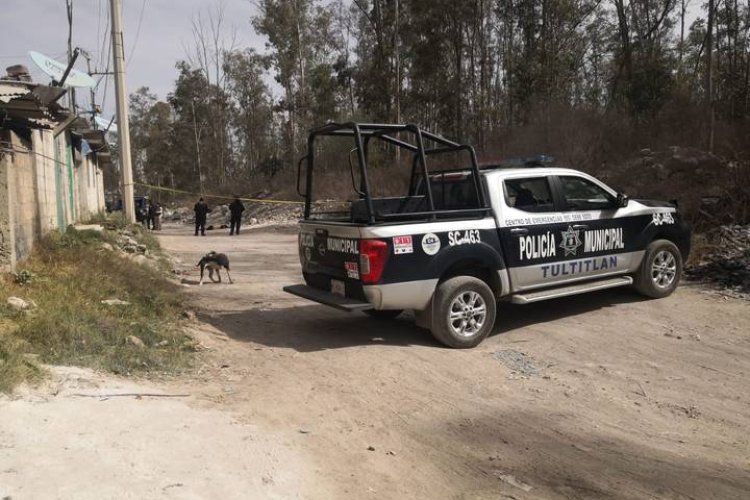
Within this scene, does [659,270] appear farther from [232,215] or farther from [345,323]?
[232,215]

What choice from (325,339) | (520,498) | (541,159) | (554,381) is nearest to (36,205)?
(325,339)

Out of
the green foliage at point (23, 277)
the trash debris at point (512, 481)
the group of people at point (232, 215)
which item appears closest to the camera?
the trash debris at point (512, 481)

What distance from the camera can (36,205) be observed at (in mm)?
Answer: 10125

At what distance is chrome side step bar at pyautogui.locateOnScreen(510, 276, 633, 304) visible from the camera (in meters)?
6.82

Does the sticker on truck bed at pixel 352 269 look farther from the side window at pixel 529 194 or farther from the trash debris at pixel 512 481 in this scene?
the trash debris at pixel 512 481

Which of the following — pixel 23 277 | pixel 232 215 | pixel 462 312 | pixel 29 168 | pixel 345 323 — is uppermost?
pixel 29 168

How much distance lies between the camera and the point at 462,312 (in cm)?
635

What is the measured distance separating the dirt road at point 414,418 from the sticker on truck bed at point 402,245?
1.04m

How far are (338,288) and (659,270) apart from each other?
181 inches

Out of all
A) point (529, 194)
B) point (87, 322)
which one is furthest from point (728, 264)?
point (87, 322)

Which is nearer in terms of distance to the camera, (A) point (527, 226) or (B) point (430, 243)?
(B) point (430, 243)

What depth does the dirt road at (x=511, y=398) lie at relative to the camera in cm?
374

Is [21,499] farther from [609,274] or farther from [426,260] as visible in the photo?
[609,274]

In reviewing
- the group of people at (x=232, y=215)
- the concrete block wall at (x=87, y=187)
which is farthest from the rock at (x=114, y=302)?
the group of people at (x=232, y=215)
